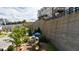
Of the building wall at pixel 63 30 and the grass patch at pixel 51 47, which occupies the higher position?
the building wall at pixel 63 30

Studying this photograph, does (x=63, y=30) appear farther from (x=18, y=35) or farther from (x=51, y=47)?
(x=18, y=35)

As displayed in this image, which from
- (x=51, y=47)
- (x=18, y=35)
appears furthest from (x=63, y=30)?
(x=18, y=35)

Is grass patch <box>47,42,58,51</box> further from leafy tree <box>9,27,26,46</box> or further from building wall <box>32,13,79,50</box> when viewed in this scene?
leafy tree <box>9,27,26,46</box>

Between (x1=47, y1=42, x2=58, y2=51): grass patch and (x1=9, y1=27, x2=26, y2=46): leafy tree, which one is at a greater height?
(x1=9, y1=27, x2=26, y2=46): leafy tree

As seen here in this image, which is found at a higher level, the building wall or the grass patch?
the building wall

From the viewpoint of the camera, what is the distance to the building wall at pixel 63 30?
4227mm

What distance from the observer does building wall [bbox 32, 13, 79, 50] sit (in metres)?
4.23

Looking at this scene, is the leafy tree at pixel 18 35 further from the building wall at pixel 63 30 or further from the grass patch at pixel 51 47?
the grass patch at pixel 51 47

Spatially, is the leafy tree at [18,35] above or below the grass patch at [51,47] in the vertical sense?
above

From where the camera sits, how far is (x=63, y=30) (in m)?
4.51

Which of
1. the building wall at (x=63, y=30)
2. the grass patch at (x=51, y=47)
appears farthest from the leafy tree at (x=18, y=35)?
the grass patch at (x=51, y=47)

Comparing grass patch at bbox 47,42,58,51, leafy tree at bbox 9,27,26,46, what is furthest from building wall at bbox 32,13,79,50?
leafy tree at bbox 9,27,26,46
